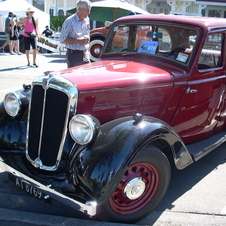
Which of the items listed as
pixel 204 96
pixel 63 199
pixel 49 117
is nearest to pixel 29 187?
pixel 63 199

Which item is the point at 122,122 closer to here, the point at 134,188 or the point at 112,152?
the point at 112,152

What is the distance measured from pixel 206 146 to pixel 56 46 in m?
12.3

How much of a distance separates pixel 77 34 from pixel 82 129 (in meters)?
2.89

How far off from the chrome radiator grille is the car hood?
16 centimetres

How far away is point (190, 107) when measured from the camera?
3.57 m

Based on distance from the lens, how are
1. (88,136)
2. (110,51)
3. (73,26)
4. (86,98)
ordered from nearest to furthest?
(88,136), (86,98), (110,51), (73,26)

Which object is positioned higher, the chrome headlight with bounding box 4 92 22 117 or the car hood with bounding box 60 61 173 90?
the car hood with bounding box 60 61 173 90

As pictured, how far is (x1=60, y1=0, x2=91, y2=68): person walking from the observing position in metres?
4.91

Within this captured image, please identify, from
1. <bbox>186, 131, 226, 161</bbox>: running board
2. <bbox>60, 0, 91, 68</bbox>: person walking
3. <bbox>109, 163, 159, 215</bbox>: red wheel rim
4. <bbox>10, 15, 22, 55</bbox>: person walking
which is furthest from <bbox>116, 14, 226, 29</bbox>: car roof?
<bbox>10, 15, 22, 55</bbox>: person walking

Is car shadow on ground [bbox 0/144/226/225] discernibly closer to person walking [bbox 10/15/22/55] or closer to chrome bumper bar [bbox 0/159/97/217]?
chrome bumper bar [bbox 0/159/97/217]

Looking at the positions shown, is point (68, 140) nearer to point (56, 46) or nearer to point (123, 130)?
point (123, 130)

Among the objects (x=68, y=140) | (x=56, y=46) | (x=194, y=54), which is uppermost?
(x=194, y=54)

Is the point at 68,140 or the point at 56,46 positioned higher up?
the point at 68,140

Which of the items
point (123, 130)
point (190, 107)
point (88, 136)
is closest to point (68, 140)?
point (88, 136)
